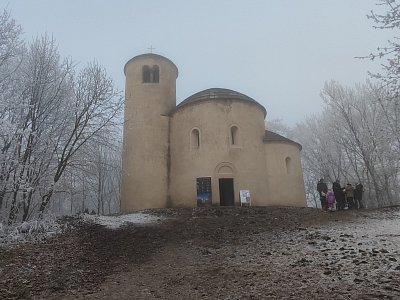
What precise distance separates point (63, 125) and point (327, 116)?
25.5m

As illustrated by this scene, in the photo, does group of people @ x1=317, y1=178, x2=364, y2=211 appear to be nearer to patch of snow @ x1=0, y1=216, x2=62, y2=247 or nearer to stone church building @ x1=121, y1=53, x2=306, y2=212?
stone church building @ x1=121, y1=53, x2=306, y2=212

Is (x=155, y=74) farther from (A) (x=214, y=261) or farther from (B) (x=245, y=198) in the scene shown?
(A) (x=214, y=261)

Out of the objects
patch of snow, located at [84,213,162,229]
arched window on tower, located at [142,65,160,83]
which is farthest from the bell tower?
patch of snow, located at [84,213,162,229]

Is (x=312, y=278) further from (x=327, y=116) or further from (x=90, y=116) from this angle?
(x=327, y=116)

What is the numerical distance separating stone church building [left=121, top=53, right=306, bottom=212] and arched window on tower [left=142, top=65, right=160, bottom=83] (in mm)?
593

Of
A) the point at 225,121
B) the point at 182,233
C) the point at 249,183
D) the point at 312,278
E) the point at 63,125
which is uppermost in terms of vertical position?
the point at 225,121

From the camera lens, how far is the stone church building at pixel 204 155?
2156 cm

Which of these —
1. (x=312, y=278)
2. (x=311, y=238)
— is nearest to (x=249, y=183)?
(x=311, y=238)

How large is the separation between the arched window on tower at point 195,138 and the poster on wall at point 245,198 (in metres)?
4.20

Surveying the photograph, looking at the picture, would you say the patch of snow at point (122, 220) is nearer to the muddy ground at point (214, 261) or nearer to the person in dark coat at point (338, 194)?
the muddy ground at point (214, 261)

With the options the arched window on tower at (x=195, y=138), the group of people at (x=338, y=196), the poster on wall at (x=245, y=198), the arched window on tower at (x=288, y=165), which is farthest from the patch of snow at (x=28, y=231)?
the arched window on tower at (x=288, y=165)

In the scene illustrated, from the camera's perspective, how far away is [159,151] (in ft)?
77.1

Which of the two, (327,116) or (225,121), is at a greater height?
(327,116)

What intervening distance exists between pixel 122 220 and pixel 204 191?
6.49 meters
